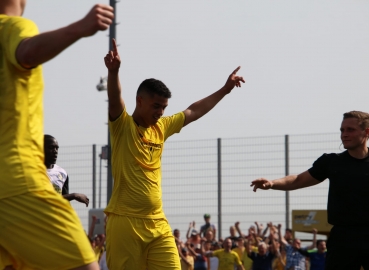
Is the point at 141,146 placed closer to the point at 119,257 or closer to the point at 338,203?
the point at 119,257

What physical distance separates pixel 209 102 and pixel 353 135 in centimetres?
149

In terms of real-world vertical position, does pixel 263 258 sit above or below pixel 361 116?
below

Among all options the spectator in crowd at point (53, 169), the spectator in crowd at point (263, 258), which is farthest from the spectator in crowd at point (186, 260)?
the spectator in crowd at point (53, 169)

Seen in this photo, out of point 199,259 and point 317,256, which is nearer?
point 317,256

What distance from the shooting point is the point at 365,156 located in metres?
7.66

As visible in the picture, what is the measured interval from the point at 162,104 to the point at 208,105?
0.80m

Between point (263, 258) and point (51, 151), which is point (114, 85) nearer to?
point (51, 151)

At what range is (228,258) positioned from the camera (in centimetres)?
1970

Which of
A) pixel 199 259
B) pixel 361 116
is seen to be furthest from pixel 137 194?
pixel 199 259

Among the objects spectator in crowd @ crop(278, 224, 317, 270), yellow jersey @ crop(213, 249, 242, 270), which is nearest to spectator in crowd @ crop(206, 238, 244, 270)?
yellow jersey @ crop(213, 249, 242, 270)

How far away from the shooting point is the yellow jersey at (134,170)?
23.7ft

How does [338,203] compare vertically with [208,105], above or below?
below

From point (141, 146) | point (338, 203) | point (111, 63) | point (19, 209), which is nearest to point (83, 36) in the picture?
point (19, 209)

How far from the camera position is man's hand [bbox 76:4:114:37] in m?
3.80
